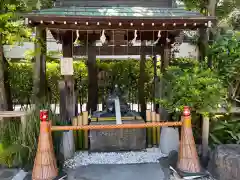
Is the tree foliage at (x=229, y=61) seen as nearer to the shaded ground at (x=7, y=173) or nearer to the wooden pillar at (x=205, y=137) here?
the wooden pillar at (x=205, y=137)

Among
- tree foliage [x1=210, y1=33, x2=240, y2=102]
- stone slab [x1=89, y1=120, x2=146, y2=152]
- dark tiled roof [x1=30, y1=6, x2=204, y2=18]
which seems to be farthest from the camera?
stone slab [x1=89, y1=120, x2=146, y2=152]

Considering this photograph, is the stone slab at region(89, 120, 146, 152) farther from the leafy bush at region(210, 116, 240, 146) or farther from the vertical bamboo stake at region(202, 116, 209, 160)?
the leafy bush at region(210, 116, 240, 146)

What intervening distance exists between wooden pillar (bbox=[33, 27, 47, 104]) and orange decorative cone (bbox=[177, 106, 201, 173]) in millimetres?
3708

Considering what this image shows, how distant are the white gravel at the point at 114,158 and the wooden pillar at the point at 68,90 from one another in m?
1.01

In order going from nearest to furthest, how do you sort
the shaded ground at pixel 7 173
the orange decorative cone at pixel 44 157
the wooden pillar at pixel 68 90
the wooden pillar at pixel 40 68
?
the orange decorative cone at pixel 44 157
the shaded ground at pixel 7 173
the wooden pillar at pixel 68 90
the wooden pillar at pixel 40 68

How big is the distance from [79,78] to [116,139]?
3.60 meters

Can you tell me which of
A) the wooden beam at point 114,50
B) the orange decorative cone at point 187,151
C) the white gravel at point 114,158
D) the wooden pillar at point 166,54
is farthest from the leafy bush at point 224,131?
the wooden beam at point 114,50

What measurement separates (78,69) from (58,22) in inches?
158

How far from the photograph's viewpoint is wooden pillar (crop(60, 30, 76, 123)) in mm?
5559

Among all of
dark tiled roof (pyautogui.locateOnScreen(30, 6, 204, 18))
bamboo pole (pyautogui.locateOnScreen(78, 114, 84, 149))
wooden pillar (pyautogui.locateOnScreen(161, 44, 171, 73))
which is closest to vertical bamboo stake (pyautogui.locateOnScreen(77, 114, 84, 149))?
bamboo pole (pyautogui.locateOnScreen(78, 114, 84, 149))

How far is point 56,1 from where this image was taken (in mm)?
5945

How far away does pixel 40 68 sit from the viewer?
678 centimetres

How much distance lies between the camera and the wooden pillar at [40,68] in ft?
20.3

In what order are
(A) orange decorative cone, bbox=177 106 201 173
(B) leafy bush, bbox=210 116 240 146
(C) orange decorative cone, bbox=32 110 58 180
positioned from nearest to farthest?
(C) orange decorative cone, bbox=32 110 58 180
(A) orange decorative cone, bbox=177 106 201 173
(B) leafy bush, bbox=210 116 240 146
